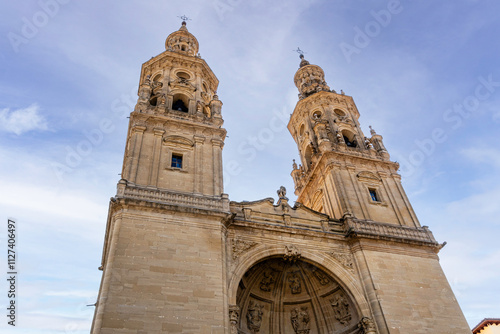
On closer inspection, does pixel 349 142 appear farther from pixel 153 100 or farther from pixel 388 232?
pixel 153 100

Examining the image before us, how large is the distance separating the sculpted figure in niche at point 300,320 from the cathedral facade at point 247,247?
0.15 ft

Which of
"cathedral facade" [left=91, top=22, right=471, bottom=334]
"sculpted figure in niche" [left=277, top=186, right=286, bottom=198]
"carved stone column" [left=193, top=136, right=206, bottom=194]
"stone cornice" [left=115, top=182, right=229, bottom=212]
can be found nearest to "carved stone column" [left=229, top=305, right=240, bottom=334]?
"cathedral facade" [left=91, top=22, right=471, bottom=334]

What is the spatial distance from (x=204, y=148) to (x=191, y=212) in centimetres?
504

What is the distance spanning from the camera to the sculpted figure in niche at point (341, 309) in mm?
17969

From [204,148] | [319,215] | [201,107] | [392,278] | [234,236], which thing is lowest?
[392,278]

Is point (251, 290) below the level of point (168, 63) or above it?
below

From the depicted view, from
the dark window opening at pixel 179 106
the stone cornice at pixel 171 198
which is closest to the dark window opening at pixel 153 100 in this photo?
the dark window opening at pixel 179 106

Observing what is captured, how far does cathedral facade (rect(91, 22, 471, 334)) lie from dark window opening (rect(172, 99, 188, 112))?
0.35 feet

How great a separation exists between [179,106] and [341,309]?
15.0 metres

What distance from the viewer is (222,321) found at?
14.1m

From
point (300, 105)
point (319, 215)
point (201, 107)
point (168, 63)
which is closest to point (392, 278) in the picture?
point (319, 215)

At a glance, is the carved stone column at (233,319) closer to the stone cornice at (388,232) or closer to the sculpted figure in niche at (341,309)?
the sculpted figure in niche at (341,309)

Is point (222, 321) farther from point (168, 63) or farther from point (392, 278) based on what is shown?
point (168, 63)

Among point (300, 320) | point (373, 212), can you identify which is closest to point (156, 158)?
point (300, 320)
